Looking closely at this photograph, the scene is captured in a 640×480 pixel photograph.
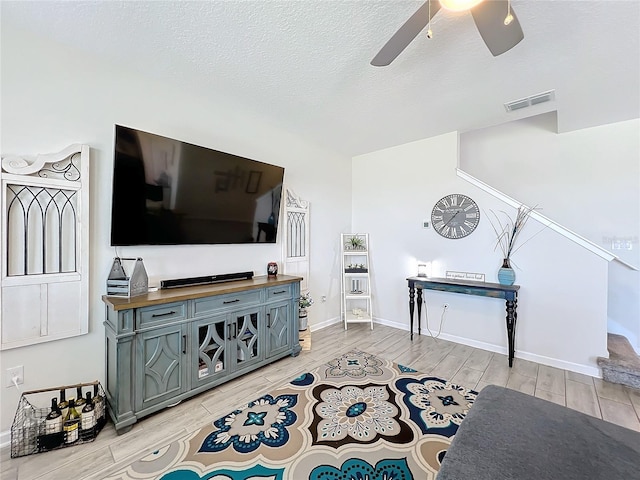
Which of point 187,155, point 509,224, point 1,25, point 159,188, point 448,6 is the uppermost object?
point 1,25

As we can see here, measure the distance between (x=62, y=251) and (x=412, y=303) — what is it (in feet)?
11.9

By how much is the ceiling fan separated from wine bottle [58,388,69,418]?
3.12 metres

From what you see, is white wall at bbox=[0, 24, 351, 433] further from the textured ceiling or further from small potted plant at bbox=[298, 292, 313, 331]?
small potted plant at bbox=[298, 292, 313, 331]

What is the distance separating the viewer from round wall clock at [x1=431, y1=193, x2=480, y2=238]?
3.41 metres

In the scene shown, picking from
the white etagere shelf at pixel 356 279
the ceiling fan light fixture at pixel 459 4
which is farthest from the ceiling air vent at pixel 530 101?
the white etagere shelf at pixel 356 279

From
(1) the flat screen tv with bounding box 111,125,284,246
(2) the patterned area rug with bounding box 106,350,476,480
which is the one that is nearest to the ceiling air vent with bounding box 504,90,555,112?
(1) the flat screen tv with bounding box 111,125,284,246

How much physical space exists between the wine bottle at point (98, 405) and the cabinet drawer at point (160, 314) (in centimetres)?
58

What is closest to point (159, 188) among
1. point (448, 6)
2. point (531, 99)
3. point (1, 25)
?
point (1, 25)

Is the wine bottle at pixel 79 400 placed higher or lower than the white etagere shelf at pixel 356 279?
lower

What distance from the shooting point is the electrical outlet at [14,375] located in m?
1.75

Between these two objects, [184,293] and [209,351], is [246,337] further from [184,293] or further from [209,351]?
[184,293]

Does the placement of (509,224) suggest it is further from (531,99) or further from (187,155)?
(187,155)

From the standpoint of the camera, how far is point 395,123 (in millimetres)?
3283

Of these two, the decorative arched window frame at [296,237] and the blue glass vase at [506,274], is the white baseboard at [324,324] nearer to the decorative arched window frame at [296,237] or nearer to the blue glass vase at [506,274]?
the decorative arched window frame at [296,237]
